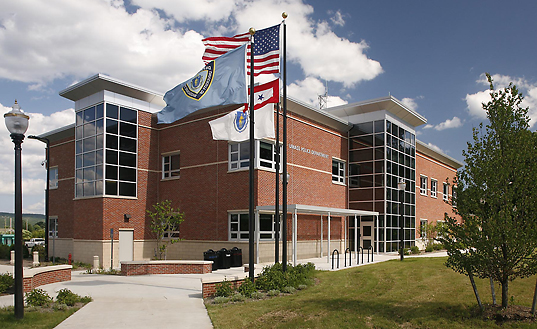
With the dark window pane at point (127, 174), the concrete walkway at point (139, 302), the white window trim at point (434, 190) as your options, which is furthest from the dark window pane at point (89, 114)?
the white window trim at point (434, 190)

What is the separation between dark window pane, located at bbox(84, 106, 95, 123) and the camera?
28.3 metres

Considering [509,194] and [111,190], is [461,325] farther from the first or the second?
[111,190]

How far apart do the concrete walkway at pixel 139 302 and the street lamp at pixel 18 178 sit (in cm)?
113

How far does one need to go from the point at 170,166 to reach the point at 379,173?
14.7 meters

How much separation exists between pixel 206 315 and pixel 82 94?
22465 millimetres

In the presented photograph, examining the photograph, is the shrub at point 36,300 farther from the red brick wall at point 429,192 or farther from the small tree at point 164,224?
the red brick wall at point 429,192

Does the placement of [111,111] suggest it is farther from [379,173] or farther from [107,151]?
[379,173]

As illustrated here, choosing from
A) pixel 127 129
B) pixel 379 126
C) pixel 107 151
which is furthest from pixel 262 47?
pixel 379 126

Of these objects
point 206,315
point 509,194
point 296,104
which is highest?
point 296,104

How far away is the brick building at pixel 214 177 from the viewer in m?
25.6

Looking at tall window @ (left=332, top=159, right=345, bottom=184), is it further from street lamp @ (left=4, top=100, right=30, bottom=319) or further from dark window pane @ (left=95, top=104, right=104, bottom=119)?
street lamp @ (left=4, top=100, right=30, bottom=319)

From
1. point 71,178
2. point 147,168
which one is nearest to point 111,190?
point 147,168

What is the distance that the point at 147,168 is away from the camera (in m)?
29.5

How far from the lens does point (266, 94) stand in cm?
1522
